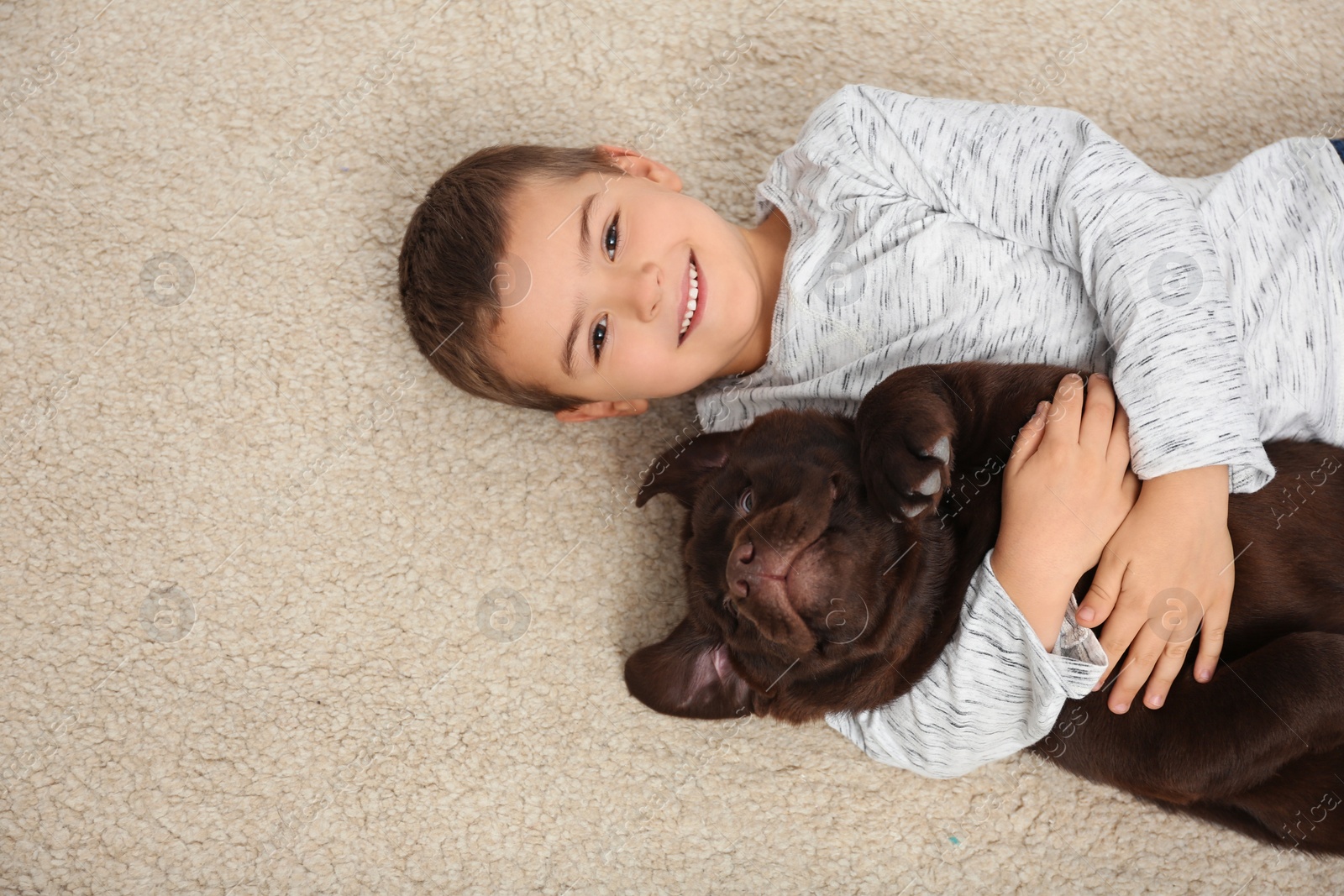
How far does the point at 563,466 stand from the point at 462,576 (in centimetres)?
29

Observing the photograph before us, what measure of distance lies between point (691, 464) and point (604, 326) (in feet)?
0.95

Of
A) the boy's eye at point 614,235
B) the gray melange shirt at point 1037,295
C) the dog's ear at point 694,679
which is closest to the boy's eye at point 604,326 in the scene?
the boy's eye at point 614,235

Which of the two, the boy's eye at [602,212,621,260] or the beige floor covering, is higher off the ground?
the boy's eye at [602,212,621,260]

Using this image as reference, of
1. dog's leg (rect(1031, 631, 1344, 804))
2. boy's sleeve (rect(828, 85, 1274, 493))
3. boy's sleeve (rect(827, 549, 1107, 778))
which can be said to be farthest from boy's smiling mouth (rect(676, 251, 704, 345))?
dog's leg (rect(1031, 631, 1344, 804))

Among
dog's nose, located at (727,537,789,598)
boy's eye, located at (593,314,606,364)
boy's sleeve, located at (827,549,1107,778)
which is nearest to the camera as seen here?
dog's nose, located at (727,537,789,598)

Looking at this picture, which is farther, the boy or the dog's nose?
the boy

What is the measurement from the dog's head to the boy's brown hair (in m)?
0.37

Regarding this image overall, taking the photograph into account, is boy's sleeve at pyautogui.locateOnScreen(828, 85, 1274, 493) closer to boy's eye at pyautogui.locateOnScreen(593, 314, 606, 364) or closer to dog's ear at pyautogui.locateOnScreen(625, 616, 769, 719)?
boy's eye at pyautogui.locateOnScreen(593, 314, 606, 364)

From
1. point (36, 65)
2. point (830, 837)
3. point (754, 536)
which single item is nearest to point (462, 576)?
point (754, 536)

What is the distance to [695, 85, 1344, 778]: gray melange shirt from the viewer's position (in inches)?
56.1

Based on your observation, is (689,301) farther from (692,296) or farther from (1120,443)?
(1120,443)

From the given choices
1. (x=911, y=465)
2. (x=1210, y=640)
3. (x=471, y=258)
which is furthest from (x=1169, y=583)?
(x=471, y=258)

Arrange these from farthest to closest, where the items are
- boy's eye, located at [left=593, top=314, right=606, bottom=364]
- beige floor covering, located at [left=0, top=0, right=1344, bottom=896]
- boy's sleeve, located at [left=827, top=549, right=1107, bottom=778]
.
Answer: beige floor covering, located at [left=0, top=0, right=1344, bottom=896] → boy's eye, located at [left=593, top=314, right=606, bottom=364] → boy's sleeve, located at [left=827, top=549, right=1107, bottom=778]

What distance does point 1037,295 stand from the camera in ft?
5.21
